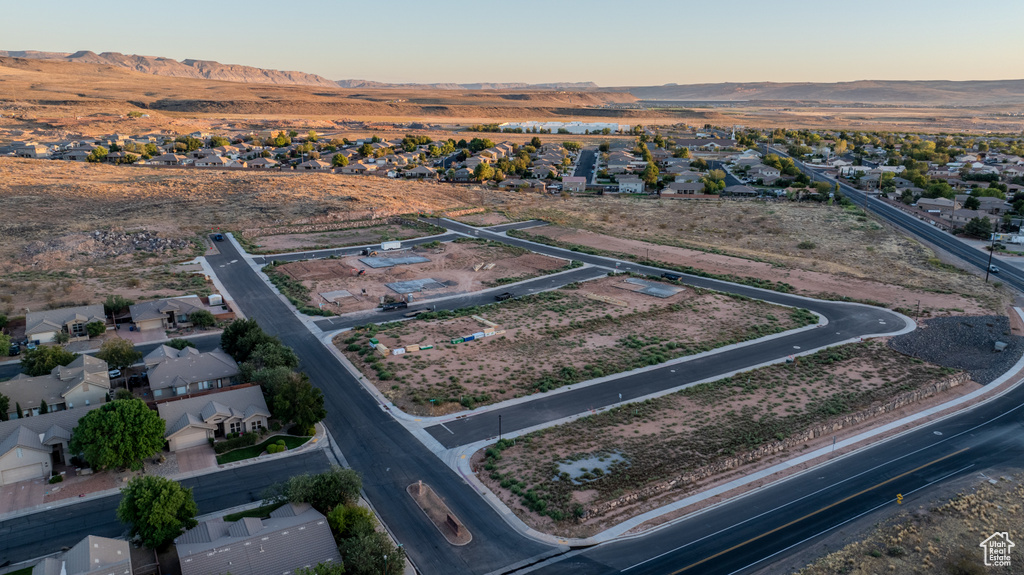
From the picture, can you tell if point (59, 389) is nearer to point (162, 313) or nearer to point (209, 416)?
point (209, 416)

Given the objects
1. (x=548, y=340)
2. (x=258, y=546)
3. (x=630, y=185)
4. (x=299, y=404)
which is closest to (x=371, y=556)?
(x=258, y=546)

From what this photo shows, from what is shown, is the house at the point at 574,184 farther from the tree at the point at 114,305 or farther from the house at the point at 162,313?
the tree at the point at 114,305

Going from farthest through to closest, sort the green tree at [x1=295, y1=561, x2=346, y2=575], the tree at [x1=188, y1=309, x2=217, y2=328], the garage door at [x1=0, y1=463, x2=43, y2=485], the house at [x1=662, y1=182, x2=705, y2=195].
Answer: the house at [x1=662, y1=182, x2=705, y2=195], the tree at [x1=188, y1=309, x2=217, y2=328], the garage door at [x1=0, y1=463, x2=43, y2=485], the green tree at [x1=295, y1=561, x2=346, y2=575]

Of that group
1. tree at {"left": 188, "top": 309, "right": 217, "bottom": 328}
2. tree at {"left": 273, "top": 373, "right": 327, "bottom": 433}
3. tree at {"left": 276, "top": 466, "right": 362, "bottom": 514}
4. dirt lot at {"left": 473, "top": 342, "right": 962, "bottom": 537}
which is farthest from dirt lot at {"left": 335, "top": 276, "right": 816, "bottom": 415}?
tree at {"left": 188, "top": 309, "right": 217, "bottom": 328}

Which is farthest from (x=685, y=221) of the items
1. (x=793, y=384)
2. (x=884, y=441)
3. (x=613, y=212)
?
(x=884, y=441)

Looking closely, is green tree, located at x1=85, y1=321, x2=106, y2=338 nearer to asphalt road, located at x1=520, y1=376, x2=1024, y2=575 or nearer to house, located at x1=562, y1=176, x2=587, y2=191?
asphalt road, located at x1=520, y1=376, x2=1024, y2=575

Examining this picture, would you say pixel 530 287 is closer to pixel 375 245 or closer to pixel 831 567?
pixel 375 245
